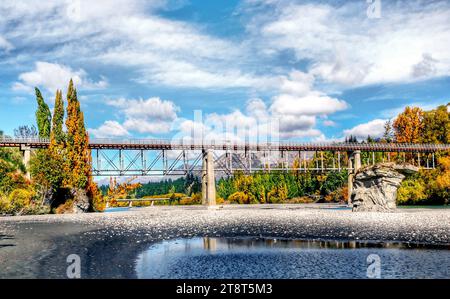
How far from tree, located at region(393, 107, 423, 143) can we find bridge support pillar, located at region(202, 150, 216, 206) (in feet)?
170

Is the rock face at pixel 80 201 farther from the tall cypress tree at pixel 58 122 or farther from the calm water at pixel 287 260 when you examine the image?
the calm water at pixel 287 260

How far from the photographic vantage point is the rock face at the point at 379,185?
161ft

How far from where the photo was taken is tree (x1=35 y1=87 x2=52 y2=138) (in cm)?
6688

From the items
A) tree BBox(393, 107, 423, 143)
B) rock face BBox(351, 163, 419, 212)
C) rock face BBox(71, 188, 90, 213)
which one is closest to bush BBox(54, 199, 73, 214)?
rock face BBox(71, 188, 90, 213)

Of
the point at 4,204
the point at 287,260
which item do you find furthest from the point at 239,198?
the point at 287,260

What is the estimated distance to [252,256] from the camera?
19344 millimetres

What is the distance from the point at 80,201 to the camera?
61219 millimetres

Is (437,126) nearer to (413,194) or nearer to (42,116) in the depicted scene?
(413,194)

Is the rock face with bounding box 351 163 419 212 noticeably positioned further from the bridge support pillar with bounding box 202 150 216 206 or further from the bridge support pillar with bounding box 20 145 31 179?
the bridge support pillar with bounding box 20 145 31 179

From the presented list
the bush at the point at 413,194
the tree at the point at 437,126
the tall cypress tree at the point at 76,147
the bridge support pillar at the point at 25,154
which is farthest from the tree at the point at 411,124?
the bridge support pillar at the point at 25,154

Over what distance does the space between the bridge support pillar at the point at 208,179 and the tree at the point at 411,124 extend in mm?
51693

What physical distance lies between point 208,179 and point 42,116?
95.3ft
